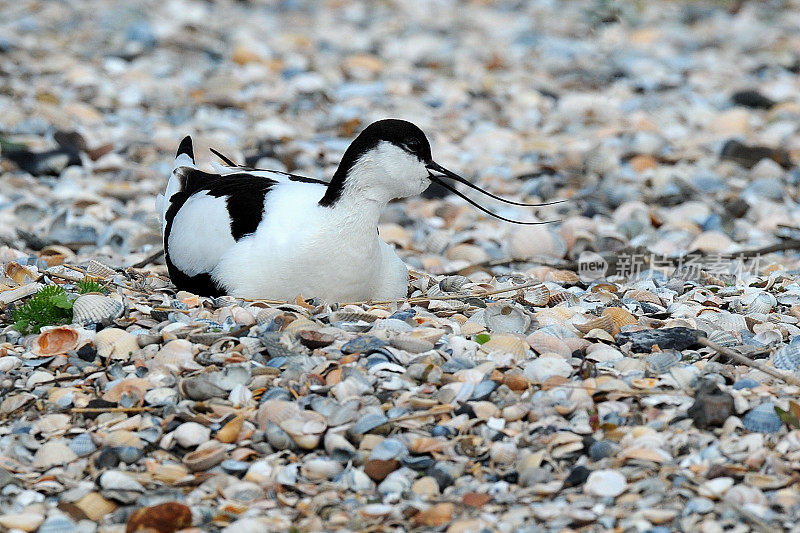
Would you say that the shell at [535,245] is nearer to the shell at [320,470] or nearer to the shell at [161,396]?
the shell at [161,396]

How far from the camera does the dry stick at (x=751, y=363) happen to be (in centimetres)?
316

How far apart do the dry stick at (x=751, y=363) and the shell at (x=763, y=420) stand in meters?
0.18

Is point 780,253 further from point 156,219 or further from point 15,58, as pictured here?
point 15,58

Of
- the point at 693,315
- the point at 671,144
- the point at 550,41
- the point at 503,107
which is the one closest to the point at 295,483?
the point at 693,315

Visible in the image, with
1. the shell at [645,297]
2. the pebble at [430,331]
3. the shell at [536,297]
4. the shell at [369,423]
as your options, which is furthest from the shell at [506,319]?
the shell at [369,423]

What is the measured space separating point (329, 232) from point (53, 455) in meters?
1.37

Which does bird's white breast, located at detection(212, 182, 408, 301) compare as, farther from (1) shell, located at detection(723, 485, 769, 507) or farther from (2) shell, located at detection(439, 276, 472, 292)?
(1) shell, located at detection(723, 485, 769, 507)

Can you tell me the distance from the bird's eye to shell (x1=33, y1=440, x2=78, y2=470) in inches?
64.8

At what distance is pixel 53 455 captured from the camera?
2984 millimetres

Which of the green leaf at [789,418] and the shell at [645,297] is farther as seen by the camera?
the shell at [645,297]

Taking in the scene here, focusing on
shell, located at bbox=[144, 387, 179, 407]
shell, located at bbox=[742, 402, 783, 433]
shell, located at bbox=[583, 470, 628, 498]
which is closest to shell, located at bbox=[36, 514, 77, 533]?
shell, located at bbox=[144, 387, 179, 407]

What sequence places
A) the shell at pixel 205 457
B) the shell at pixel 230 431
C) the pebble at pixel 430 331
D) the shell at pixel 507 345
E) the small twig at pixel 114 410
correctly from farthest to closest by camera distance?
the shell at pixel 507 345 → the small twig at pixel 114 410 → the shell at pixel 230 431 → the shell at pixel 205 457 → the pebble at pixel 430 331

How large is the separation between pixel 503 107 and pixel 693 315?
475cm

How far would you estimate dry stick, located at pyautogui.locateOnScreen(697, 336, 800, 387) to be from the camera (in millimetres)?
3156
